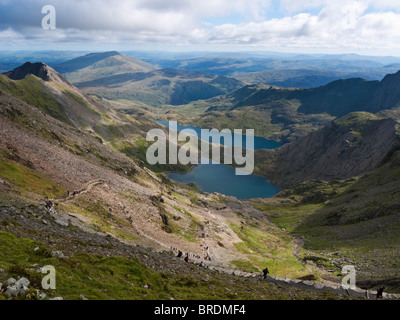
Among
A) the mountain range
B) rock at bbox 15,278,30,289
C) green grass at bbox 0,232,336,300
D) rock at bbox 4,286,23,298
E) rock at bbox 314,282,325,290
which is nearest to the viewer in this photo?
rock at bbox 4,286,23,298

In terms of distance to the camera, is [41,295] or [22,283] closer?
[41,295]

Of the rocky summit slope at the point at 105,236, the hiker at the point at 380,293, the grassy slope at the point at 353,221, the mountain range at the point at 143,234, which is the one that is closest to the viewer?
the rocky summit slope at the point at 105,236

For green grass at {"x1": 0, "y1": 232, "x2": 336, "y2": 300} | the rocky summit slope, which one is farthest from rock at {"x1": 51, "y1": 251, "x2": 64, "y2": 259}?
green grass at {"x1": 0, "y1": 232, "x2": 336, "y2": 300}

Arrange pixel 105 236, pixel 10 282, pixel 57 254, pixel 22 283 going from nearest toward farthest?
pixel 10 282
pixel 22 283
pixel 57 254
pixel 105 236

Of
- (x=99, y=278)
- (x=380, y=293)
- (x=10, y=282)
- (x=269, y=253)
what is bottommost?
(x=269, y=253)

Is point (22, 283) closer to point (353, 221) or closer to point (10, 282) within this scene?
point (10, 282)

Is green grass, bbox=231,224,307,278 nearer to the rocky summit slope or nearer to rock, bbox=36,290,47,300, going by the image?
the rocky summit slope

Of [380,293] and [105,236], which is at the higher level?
[105,236]

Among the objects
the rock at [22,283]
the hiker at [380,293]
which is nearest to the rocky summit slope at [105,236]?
the rock at [22,283]

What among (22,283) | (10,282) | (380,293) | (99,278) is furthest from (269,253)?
(10,282)

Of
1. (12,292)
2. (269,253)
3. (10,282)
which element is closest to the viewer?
(12,292)

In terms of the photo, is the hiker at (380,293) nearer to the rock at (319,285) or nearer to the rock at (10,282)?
the rock at (319,285)

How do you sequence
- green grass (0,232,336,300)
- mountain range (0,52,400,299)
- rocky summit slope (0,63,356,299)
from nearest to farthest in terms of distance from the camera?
green grass (0,232,336,300) → rocky summit slope (0,63,356,299) → mountain range (0,52,400,299)
